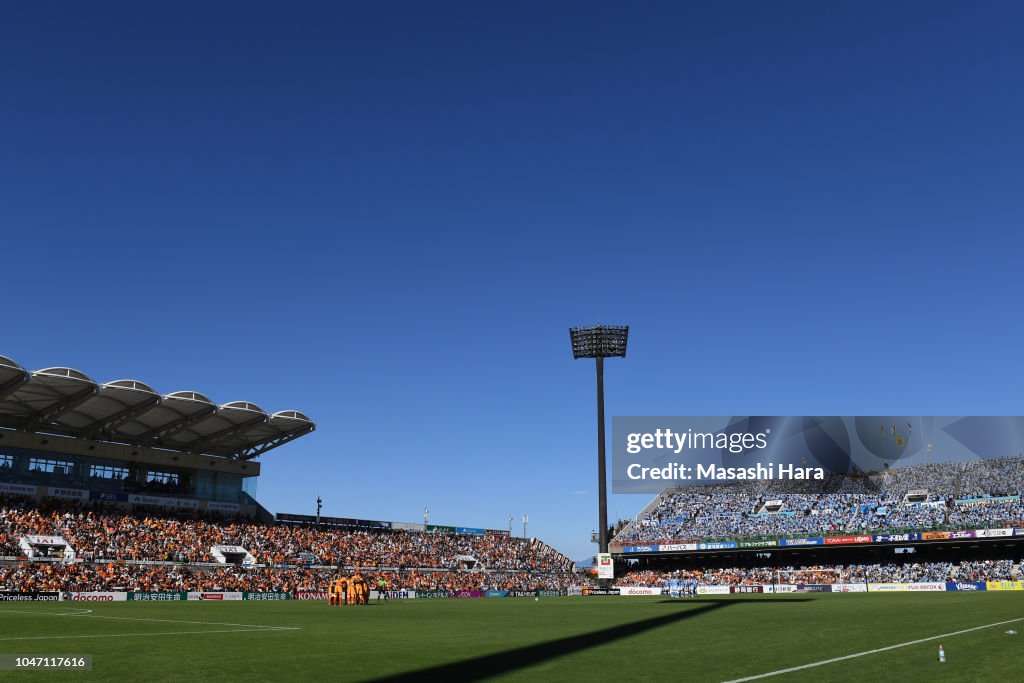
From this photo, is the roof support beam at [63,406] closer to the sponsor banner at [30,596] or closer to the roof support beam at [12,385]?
the roof support beam at [12,385]

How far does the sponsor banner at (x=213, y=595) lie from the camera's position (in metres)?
56.6

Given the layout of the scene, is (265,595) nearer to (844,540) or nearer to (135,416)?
(135,416)

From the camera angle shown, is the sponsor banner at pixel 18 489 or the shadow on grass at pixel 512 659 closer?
the shadow on grass at pixel 512 659

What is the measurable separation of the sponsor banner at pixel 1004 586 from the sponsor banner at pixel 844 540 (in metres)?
12.5

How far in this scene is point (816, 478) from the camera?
4129 inches

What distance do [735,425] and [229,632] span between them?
9970 cm

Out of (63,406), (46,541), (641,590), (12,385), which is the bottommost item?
(641,590)

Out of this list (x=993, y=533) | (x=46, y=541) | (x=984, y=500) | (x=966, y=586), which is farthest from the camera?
(x=984, y=500)

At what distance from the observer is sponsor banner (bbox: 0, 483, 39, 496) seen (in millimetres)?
66731

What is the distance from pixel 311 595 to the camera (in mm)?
63594

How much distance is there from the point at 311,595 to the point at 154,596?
12.5 metres

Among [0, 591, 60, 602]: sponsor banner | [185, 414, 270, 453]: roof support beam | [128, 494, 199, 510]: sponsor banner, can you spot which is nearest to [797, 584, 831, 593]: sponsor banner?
[185, 414, 270, 453]: roof support beam

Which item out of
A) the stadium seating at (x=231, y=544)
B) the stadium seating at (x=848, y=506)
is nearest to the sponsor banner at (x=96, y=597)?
the stadium seating at (x=231, y=544)

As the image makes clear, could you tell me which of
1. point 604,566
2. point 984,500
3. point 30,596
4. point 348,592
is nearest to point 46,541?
point 30,596
